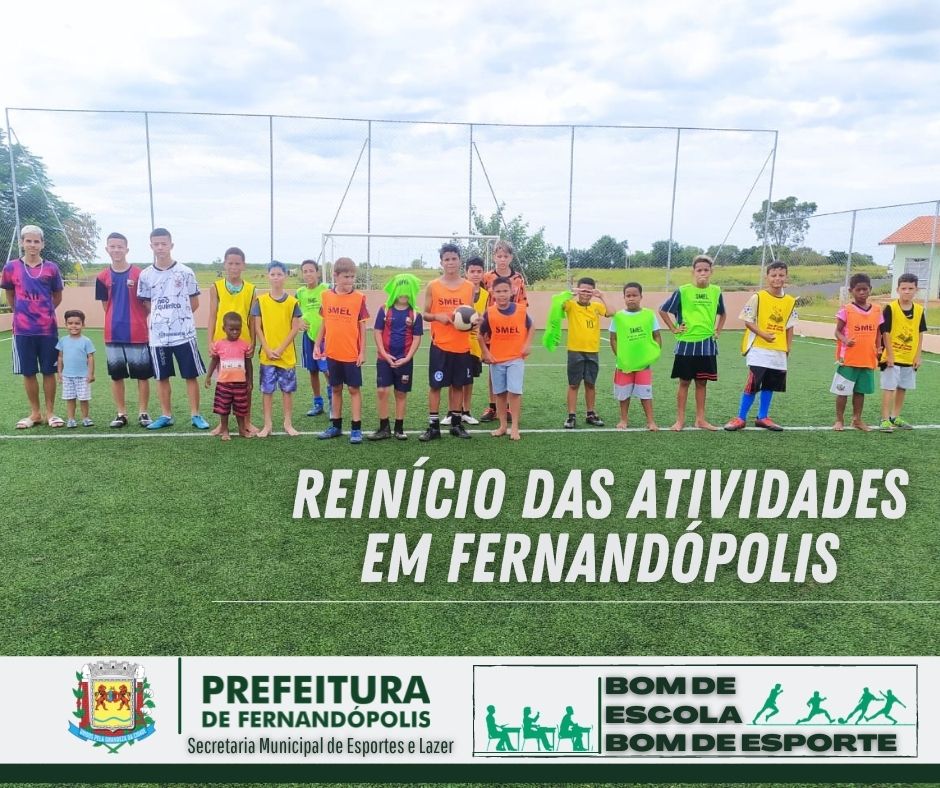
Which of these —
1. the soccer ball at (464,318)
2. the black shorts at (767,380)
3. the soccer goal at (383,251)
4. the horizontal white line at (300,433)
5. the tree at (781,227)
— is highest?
the tree at (781,227)

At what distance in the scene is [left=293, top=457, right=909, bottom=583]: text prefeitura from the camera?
376cm

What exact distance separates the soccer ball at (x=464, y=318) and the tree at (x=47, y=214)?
1512 centimetres

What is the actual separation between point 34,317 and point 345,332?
2999mm

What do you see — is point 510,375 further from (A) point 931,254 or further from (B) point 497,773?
(A) point 931,254

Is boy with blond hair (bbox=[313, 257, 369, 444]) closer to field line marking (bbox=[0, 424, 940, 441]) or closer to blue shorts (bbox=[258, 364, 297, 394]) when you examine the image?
blue shorts (bbox=[258, 364, 297, 394])

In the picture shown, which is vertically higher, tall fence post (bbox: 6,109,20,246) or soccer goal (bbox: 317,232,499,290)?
tall fence post (bbox: 6,109,20,246)

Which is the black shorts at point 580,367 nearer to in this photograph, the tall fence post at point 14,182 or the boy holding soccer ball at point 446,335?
the boy holding soccer ball at point 446,335

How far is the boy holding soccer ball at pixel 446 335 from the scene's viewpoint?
6488mm

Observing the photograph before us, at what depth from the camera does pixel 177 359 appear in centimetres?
672

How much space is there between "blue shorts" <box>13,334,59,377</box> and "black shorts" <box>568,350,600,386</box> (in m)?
4.92

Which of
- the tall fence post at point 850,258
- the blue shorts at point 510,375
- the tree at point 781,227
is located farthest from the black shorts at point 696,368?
the tree at point 781,227

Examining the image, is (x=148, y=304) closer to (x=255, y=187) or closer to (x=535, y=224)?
(x=255, y=187)

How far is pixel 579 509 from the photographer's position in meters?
4.65

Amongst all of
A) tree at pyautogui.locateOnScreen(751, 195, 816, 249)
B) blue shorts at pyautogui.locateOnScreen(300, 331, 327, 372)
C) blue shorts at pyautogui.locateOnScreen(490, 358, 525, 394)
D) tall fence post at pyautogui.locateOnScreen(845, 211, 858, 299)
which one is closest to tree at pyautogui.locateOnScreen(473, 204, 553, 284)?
tree at pyautogui.locateOnScreen(751, 195, 816, 249)
